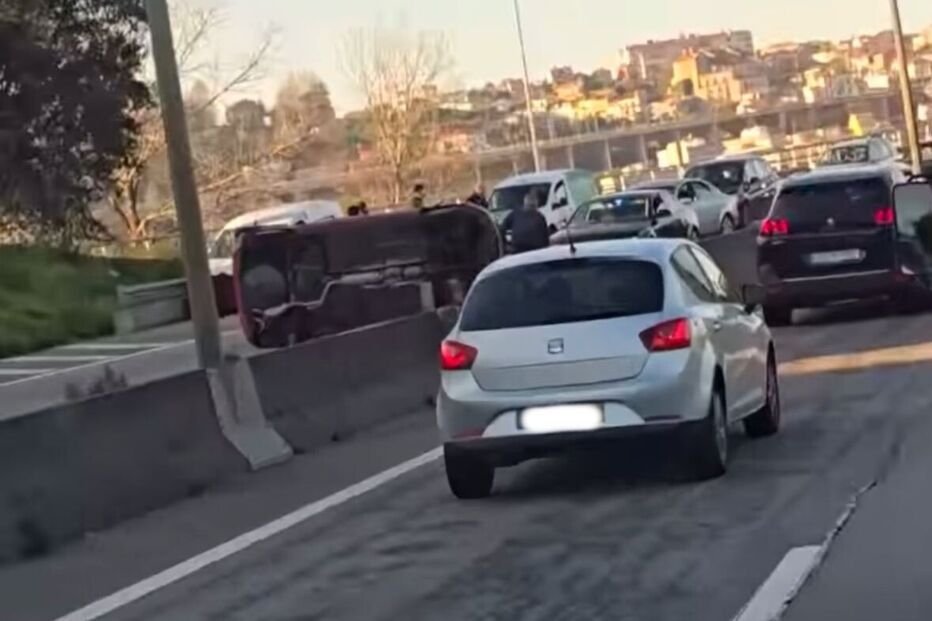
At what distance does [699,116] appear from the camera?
4279 inches

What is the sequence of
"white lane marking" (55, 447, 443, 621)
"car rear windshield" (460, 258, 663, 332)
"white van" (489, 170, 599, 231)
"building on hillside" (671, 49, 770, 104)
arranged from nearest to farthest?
"white lane marking" (55, 447, 443, 621), "car rear windshield" (460, 258, 663, 332), "white van" (489, 170, 599, 231), "building on hillside" (671, 49, 770, 104)

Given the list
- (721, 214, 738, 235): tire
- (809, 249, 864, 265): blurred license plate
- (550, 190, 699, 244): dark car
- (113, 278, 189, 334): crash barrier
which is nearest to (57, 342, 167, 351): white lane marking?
(113, 278, 189, 334): crash barrier

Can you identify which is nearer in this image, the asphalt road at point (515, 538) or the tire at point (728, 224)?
the asphalt road at point (515, 538)

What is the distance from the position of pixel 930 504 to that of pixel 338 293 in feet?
47.4

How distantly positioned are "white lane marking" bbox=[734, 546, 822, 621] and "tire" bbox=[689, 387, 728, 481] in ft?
7.21

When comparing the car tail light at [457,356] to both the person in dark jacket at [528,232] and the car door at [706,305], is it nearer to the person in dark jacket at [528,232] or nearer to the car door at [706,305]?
the car door at [706,305]

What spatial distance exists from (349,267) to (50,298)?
16.2 m

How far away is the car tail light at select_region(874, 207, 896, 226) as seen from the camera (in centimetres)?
2273

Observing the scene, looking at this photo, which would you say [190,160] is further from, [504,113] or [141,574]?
[504,113]

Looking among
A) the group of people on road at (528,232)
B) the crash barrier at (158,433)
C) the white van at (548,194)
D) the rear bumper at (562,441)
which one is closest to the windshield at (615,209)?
the group of people on road at (528,232)

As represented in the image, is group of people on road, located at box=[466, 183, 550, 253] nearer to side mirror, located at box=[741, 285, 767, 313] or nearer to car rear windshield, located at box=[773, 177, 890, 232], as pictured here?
car rear windshield, located at box=[773, 177, 890, 232]

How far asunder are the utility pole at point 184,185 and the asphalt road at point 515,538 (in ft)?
5.16

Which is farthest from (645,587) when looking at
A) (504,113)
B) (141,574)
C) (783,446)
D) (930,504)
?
(504,113)

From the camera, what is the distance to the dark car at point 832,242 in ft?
74.5
